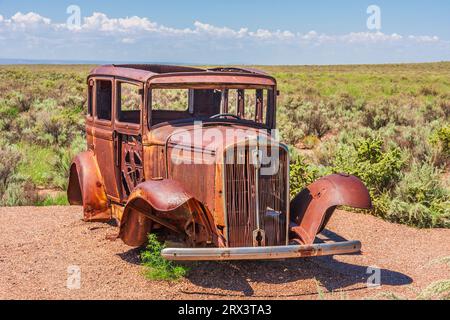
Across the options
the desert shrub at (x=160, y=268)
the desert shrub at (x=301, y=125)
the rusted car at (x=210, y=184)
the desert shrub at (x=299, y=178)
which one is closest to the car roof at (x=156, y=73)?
the rusted car at (x=210, y=184)

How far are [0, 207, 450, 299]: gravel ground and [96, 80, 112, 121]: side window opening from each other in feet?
5.31

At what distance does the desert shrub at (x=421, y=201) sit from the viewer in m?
8.71

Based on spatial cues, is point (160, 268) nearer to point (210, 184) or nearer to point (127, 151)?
point (210, 184)

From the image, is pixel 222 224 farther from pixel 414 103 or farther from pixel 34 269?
pixel 414 103

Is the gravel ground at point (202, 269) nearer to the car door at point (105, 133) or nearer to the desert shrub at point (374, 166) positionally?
the car door at point (105, 133)

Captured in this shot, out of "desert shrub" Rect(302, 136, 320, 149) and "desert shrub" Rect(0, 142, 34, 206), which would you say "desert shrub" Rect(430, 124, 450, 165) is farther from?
"desert shrub" Rect(0, 142, 34, 206)

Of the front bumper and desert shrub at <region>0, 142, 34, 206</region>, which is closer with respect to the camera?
the front bumper

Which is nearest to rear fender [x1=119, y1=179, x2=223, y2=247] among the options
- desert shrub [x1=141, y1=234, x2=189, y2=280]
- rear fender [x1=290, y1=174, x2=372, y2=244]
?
desert shrub [x1=141, y1=234, x2=189, y2=280]

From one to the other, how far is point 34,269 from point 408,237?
17.0ft

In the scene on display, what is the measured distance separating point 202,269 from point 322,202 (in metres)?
1.55

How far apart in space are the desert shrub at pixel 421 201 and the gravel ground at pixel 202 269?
486 mm

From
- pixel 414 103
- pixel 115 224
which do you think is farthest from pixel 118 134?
pixel 414 103

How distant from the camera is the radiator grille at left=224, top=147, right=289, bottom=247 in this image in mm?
5699
